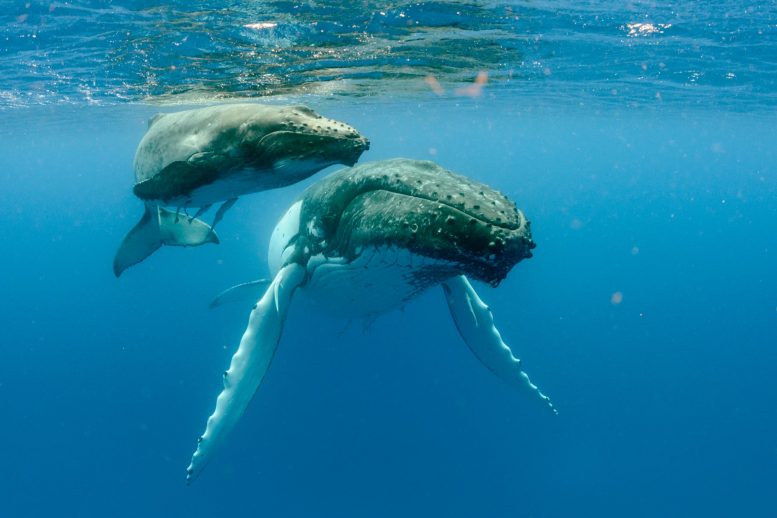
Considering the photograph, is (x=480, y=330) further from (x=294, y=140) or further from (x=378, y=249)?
(x=294, y=140)

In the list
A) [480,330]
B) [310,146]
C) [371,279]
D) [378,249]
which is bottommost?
[480,330]

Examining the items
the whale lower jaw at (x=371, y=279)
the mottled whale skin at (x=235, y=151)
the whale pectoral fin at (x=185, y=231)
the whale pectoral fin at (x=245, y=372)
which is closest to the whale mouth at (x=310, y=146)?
the mottled whale skin at (x=235, y=151)

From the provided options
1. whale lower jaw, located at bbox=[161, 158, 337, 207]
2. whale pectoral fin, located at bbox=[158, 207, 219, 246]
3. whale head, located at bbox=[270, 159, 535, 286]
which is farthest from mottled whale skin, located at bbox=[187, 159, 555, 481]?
whale pectoral fin, located at bbox=[158, 207, 219, 246]

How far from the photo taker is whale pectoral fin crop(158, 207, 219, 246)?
8.61 meters

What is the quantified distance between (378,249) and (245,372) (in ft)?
8.70

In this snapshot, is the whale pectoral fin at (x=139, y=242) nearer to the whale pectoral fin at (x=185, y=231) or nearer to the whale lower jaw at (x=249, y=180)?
the whale pectoral fin at (x=185, y=231)

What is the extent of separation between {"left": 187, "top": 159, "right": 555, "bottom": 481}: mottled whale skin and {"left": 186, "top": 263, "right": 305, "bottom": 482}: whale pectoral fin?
12 millimetres

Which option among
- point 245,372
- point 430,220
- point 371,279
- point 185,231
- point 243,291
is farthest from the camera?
point 243,291

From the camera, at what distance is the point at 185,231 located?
8.72 m

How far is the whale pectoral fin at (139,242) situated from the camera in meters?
8.49

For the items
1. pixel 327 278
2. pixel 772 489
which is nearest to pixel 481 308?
pixel 327 278

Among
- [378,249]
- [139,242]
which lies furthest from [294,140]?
[139,242]

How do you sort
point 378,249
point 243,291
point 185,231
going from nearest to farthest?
point 378,249
point 185,231
point 243,291

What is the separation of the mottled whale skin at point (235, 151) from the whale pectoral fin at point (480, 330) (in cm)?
428
